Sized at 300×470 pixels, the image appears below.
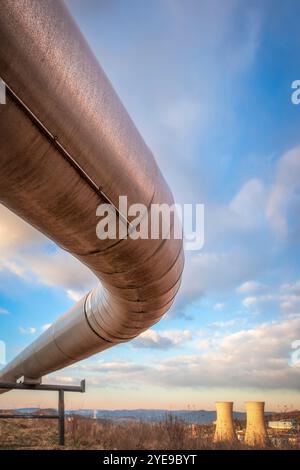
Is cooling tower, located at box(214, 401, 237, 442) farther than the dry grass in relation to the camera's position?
Yes

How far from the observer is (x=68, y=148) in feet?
7.42

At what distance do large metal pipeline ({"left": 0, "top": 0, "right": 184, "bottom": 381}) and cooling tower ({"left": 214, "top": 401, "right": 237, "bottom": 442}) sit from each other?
7.70 metres

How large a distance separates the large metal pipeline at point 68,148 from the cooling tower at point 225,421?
7.70m

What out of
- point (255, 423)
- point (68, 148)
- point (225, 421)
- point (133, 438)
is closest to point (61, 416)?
point (133, 438)

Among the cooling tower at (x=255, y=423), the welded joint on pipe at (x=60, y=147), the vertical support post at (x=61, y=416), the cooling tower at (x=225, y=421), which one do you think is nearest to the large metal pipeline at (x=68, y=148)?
the welded joint on pipe at (x=60, y=147)

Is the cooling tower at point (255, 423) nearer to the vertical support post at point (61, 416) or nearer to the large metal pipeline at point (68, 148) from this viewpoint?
the vertical support post at point (61, 416)

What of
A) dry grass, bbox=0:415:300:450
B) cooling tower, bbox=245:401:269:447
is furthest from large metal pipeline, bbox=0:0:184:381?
cooling tower, bbox=245:401:269:447

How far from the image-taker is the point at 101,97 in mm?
2336

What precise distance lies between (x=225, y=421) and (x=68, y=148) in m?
10.1

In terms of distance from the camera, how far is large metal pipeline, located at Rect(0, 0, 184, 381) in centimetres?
188

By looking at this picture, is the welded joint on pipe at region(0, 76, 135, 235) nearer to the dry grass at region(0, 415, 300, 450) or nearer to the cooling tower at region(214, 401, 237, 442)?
the dry grass at region(0, 415, 300, 450)

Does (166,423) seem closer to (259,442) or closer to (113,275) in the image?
(259,442)

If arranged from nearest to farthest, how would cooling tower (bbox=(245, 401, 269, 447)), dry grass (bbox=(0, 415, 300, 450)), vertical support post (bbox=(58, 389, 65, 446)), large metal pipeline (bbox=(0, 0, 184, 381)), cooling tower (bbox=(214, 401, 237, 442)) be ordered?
large metal pipeline (bbox=(0, 0, 184, 381)) → dry grass (bbox=(0, 415, 300, 450)) → vertical support post (bbox=(58, 389, 65, 446)) → cooling tower (bbox=(245, 401, 269, 447)) → cooling tower (bbox=(214, 401, 237, 442))
